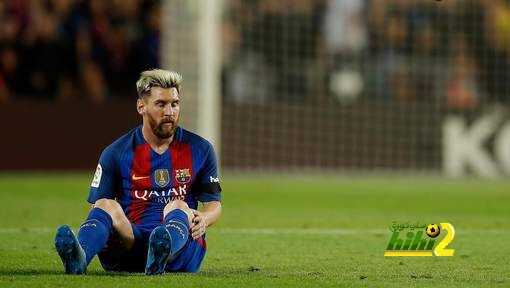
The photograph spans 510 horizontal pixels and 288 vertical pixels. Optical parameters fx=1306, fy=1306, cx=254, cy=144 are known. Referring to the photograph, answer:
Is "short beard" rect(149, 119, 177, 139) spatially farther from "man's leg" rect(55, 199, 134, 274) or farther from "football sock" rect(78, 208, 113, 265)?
"football sock" rect(78, 208, 113, 265)

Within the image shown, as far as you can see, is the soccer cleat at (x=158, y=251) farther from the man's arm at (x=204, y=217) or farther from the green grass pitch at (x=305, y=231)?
the man's arm at (x=204, y=217)

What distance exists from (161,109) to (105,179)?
582 millimetres

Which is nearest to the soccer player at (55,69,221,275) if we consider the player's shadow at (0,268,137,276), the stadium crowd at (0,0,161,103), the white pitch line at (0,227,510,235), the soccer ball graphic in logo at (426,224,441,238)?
the player's shadow at (0,268,137,276)

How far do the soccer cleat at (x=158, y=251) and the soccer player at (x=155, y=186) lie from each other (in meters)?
0.02

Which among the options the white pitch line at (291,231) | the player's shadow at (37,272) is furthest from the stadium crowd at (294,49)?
the player's shadow at (37,272)

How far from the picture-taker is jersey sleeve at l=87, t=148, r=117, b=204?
822 centimetres

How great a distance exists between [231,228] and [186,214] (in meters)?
4.38

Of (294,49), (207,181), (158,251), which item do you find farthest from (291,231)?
(294,49)

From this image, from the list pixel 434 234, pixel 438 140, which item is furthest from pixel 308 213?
pixel 438 140

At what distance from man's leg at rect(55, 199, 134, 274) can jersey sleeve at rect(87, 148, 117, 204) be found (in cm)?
14

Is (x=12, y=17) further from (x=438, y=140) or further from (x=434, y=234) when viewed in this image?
(x=434, y=234)

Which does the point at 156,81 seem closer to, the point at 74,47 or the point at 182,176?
the point at 182,176

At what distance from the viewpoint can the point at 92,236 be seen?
7711 mm

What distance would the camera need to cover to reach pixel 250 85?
21.0 metres
